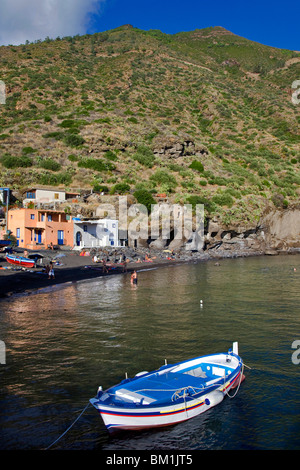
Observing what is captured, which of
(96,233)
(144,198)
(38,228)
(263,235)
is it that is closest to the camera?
(38,228)

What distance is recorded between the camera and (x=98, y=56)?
4542 inches

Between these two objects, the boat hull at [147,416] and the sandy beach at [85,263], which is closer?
the boat hull at [147,416]

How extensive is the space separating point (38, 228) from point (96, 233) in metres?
8.20

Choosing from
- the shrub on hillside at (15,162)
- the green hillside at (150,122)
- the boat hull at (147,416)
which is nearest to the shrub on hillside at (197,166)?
the green hillside at (150,122)

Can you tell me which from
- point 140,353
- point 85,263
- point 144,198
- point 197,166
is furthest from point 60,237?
point 197,166

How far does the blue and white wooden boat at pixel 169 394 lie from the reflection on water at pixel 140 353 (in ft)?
1.33

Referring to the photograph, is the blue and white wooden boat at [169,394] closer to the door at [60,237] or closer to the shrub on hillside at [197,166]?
the door at [60,237]

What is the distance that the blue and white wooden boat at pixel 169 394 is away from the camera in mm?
7547

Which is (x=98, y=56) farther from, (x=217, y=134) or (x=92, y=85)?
(x=217, y=134)

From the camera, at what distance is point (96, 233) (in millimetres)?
47219

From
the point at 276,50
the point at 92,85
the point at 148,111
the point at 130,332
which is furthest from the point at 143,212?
the point at 276,50

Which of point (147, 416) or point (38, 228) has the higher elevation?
point (38, 228)

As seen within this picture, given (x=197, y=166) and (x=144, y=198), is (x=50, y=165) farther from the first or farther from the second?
(x=197, y=166)

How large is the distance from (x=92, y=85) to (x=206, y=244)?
61973 mm
